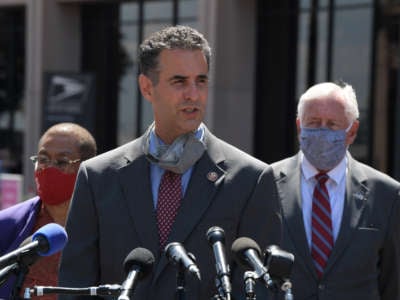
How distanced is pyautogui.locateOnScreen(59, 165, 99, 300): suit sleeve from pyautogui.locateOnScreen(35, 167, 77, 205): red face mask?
1.20m

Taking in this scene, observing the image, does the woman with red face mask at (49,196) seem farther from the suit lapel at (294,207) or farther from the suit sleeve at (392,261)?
the suit sleeve at (392,261)

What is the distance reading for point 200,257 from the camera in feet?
13.4

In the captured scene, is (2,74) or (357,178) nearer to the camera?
(357,178)

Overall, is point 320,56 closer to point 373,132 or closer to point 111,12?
point 373,132

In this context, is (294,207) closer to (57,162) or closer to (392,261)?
(392,261)

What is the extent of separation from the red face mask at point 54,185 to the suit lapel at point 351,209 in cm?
160

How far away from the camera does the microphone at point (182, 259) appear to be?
312 cm

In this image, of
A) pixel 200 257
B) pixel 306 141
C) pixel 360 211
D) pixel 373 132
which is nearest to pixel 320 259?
pixel 360 211

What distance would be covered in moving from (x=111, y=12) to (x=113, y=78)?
5.38 feet

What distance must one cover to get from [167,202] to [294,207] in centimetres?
149

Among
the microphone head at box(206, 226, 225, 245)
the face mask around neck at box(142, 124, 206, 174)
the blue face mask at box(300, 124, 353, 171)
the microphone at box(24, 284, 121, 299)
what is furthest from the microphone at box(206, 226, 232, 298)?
the blue face mask at box(300, 124, 353, 171)

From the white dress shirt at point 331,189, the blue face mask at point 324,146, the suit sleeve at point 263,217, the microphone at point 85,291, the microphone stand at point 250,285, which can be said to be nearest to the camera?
the microphone stand at point 250,285

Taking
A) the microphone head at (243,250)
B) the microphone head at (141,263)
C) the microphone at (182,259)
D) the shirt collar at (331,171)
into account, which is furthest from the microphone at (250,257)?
the shirt collar at (331,171)

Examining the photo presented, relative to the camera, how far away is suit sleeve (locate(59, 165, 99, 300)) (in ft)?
13.9
